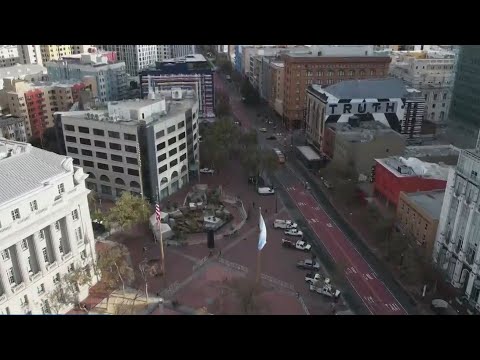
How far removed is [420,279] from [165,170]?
19.8 metres

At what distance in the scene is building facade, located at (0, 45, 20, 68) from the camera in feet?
227

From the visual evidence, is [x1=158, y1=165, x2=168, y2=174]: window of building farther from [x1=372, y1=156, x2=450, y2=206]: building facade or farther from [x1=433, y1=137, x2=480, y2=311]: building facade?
[x1=433, y1=137, x2=480, y2=311]: building facade

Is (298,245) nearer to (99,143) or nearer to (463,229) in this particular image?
(463,229)

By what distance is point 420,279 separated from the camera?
73.4 feet

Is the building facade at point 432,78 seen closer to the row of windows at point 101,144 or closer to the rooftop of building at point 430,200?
the rooftop of building at point 430,200

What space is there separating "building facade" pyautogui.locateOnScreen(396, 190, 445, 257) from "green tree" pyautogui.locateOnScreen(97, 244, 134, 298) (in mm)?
15724

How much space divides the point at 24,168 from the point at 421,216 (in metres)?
21.3

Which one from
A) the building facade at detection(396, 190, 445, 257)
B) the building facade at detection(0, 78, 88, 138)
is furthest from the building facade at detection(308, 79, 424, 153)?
the building facade at detection(0, 78, 88, 138)

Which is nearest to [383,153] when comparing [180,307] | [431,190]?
[431,190]

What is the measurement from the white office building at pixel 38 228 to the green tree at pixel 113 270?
0.87 metres

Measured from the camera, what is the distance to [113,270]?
23172 mm

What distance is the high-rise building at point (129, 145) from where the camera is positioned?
32125mm

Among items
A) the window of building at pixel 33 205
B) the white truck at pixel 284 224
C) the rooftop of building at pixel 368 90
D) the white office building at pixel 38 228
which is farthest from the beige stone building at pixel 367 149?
the window of building at pixel 33 205

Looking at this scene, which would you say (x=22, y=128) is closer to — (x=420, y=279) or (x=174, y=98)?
(x=174, y=98)
